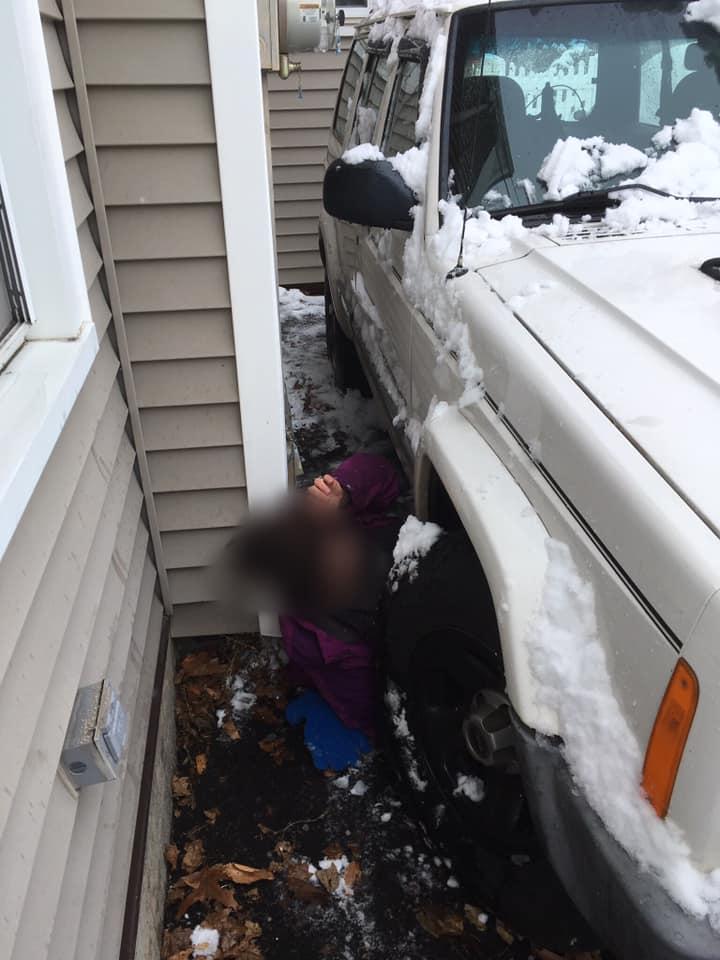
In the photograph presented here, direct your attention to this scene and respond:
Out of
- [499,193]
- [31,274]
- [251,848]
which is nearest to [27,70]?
[31,274]

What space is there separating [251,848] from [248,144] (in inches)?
84.7

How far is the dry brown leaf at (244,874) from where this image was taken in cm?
238

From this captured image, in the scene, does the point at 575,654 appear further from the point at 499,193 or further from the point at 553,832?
the point at 499,193

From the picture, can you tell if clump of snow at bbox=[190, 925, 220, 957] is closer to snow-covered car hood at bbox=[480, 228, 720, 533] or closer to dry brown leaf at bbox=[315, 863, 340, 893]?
dry brown leaf at bbox=[315, 863, 340, 893]

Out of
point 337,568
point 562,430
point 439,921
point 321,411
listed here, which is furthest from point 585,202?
point 321,411

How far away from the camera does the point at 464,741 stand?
2.21 metres

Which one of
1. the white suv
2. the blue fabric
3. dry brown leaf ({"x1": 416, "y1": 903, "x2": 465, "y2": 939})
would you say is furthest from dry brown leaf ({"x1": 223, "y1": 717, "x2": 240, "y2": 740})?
dry brown leaf ({"x1": 416, "y1": 903, "x2": 465, "y2": 939})

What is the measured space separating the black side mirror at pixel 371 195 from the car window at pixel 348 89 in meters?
2.32

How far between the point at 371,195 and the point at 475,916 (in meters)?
2.34

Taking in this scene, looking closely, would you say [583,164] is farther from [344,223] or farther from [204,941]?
[204,941]

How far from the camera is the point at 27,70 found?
62.9 inches

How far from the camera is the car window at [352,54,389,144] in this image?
4.00m

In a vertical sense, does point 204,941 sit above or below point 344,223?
below

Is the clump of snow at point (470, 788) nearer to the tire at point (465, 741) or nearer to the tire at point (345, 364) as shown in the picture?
the tire at point (465, 741)
